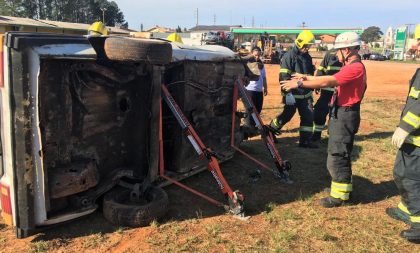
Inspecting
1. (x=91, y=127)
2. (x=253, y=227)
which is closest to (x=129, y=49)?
(x=91, y=127)

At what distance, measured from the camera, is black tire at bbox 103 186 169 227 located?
155 inches

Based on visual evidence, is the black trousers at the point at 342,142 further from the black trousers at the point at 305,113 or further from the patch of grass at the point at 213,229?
the black trousers at the point at 305,113

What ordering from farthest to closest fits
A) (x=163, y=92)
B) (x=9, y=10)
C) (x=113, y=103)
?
(x=9, y=10)
(x=163, y=92)
(x=113, y=103)

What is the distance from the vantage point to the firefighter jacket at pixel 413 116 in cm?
401

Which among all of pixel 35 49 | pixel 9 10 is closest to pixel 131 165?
pixel 35 49

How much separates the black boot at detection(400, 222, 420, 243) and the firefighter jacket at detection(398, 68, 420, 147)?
81 centimetres

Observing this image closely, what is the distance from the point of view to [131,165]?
4.50 meters

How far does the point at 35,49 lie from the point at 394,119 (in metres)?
9.83

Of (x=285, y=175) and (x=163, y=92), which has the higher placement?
(x=163, y=92)

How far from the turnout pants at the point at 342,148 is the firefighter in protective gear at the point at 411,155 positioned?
605 mm

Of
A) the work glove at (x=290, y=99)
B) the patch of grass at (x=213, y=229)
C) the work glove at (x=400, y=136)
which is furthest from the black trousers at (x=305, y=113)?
the patch of grass at (x=213, y=229)

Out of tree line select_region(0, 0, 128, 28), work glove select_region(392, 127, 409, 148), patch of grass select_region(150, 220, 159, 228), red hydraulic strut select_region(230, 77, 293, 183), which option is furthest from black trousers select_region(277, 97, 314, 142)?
tree line select_region(0, 0, 128, 28)

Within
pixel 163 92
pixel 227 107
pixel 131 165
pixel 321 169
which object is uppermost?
pixel 163 92

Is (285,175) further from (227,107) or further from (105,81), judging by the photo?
(105,81)
